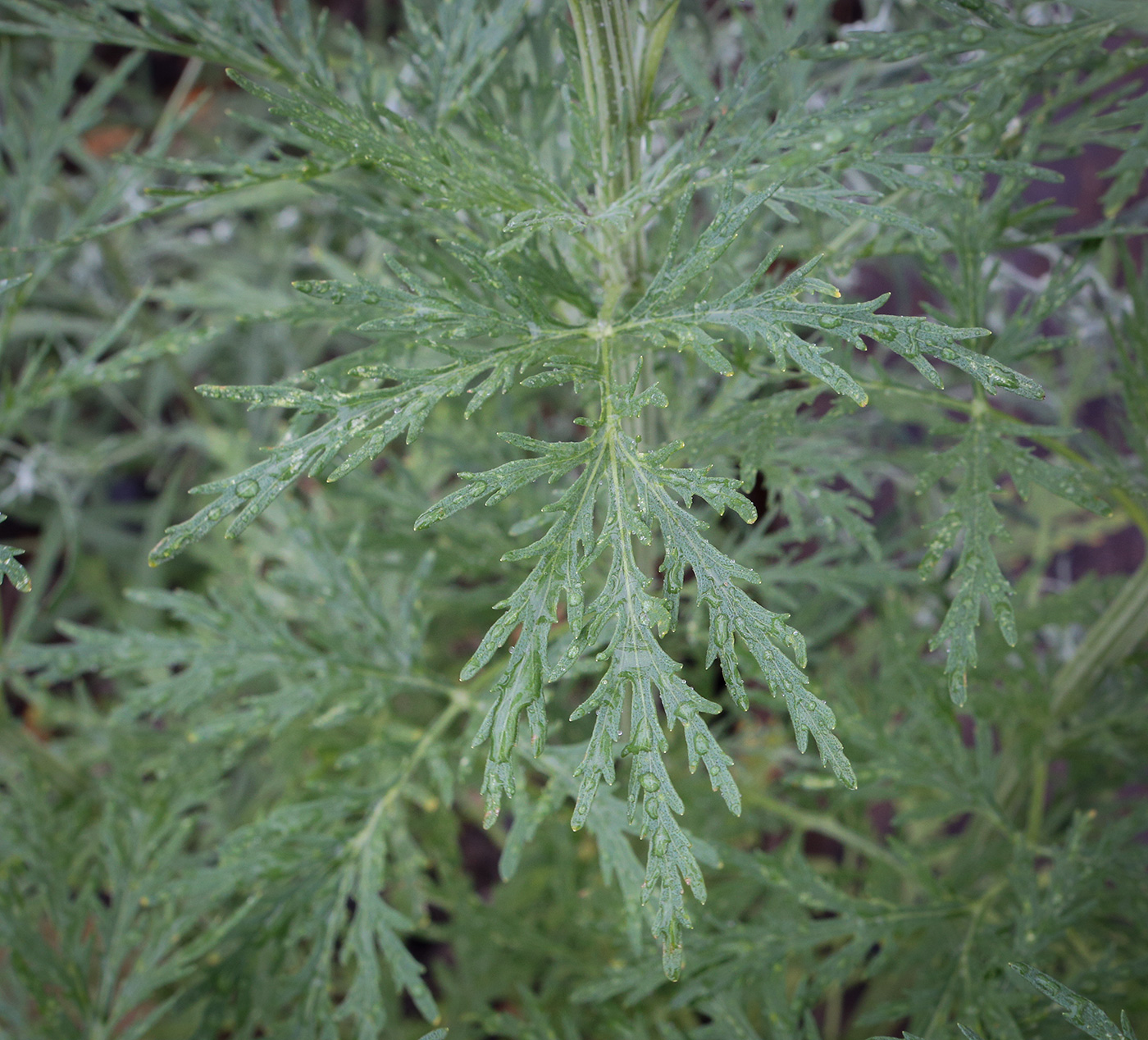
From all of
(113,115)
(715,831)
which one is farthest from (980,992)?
(113,115)

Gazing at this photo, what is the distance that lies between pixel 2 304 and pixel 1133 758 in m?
1.16

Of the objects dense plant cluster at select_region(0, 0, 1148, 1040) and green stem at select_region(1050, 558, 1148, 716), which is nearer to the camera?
dense plant cluster at select_region(0, 0, 1148, 1040)

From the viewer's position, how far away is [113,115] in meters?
1.83

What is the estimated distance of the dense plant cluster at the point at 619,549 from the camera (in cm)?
47

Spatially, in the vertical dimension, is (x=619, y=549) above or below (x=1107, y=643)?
above

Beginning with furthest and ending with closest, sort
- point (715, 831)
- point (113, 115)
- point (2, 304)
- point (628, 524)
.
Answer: point (113, 115) < point (715, 831) < point (2, 304) < point (628, 524)

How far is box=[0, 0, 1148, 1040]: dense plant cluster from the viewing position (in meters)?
0.47

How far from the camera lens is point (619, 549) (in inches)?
18.7

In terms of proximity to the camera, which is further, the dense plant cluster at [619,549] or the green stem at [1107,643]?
the green stem at [1107,643]

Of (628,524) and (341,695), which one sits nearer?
(628,524)

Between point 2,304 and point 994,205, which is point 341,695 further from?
point 994,205

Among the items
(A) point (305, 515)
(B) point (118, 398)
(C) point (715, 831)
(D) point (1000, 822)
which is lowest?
(C) point (715, 831)

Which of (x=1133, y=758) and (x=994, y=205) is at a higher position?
(x=994, y=205)

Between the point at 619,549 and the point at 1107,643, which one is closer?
the point at 619,549
